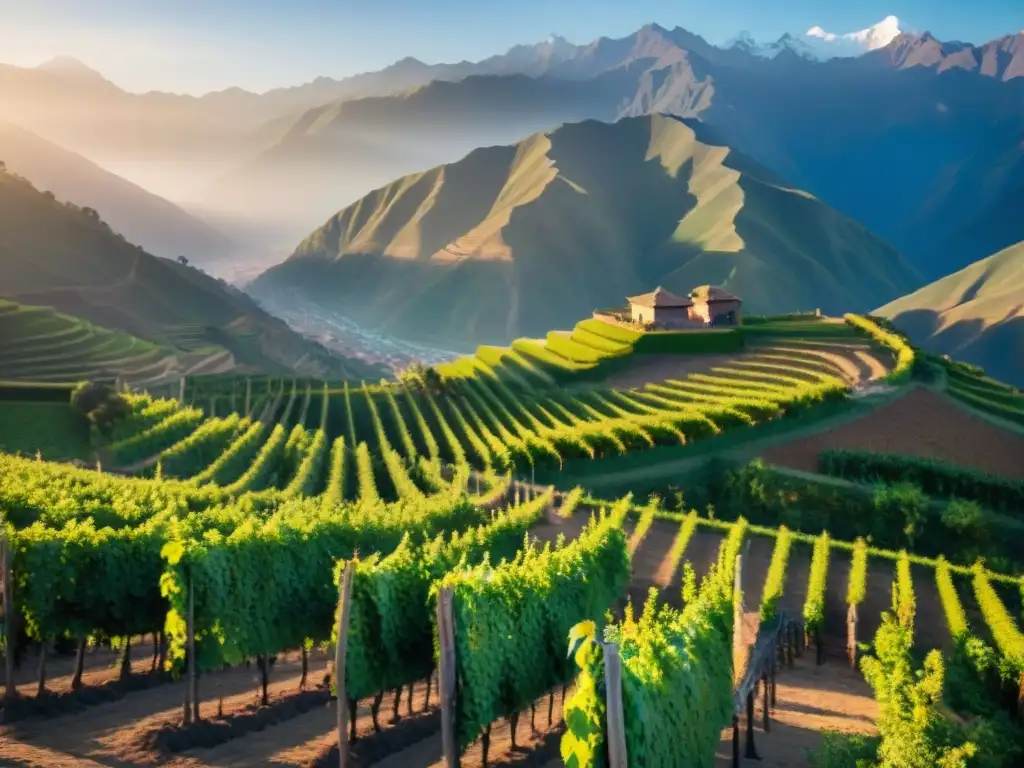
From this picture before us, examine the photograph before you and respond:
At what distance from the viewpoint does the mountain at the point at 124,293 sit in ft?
320

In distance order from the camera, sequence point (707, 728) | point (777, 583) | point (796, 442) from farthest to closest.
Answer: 1. point (796, 442)
2. point (777, 583)
3. point (707, 728)

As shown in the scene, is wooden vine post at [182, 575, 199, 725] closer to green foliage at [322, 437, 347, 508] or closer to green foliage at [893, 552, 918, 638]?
green foliage at [322, 437, 347, 508]

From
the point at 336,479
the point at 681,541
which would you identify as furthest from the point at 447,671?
the point at 336,479

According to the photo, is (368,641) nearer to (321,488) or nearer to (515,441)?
(321,488)

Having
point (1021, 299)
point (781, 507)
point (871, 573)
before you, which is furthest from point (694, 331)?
point (1021, 299)

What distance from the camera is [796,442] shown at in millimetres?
43656

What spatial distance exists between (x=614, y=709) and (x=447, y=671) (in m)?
3.13

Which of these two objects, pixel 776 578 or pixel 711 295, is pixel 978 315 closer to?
pixel 711 295

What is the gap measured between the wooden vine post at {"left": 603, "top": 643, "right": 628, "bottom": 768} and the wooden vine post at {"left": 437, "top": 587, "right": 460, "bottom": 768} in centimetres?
286

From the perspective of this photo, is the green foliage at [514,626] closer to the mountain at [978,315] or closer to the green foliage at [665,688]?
the green foliage at [665,688]

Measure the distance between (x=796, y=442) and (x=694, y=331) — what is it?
22651 mm

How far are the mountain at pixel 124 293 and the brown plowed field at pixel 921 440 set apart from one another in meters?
62.2

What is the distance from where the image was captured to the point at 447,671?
37.8ft

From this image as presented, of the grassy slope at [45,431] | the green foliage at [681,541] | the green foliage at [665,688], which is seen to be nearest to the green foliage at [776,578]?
the green foliage at [681,541]
